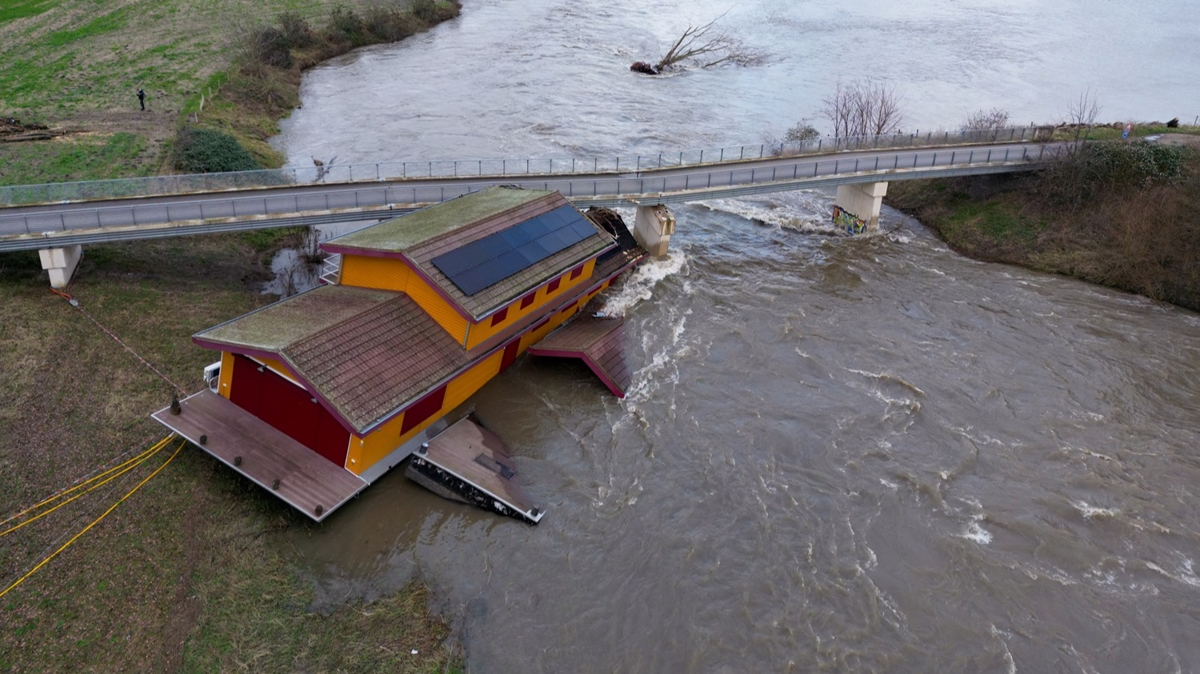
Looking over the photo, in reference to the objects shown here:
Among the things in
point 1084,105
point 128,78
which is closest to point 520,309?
point 128,78

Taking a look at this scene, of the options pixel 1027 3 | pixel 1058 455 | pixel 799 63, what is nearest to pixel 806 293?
pixel 1058 455

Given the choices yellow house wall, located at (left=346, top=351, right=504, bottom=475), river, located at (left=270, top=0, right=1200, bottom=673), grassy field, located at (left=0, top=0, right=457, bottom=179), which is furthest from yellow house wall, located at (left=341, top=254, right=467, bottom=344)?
grassy field, located at (left=0, top=0, right=457, bottom=179)

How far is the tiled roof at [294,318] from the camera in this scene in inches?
837

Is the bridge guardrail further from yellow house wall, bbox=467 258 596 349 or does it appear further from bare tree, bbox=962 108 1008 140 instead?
yellow house wall, bbox=467 258 596 349

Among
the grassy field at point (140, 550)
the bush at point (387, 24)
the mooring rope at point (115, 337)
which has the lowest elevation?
the grassy field at point (140, 550)

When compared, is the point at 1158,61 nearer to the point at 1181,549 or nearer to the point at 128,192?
the point at 1181,549

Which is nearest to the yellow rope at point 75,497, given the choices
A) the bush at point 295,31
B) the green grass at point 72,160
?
the green grass at point 72,160

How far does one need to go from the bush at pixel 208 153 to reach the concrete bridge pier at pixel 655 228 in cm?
2208

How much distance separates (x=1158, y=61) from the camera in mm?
Result: 81938

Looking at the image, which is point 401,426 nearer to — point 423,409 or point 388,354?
point 423,409

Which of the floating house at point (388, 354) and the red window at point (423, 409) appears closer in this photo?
the floating house at point (388, 354)

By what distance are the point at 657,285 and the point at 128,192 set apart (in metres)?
23.2

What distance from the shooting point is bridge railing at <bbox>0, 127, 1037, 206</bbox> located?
1210 inches

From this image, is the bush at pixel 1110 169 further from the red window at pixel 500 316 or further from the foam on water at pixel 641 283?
the red window at pixel 500 316
